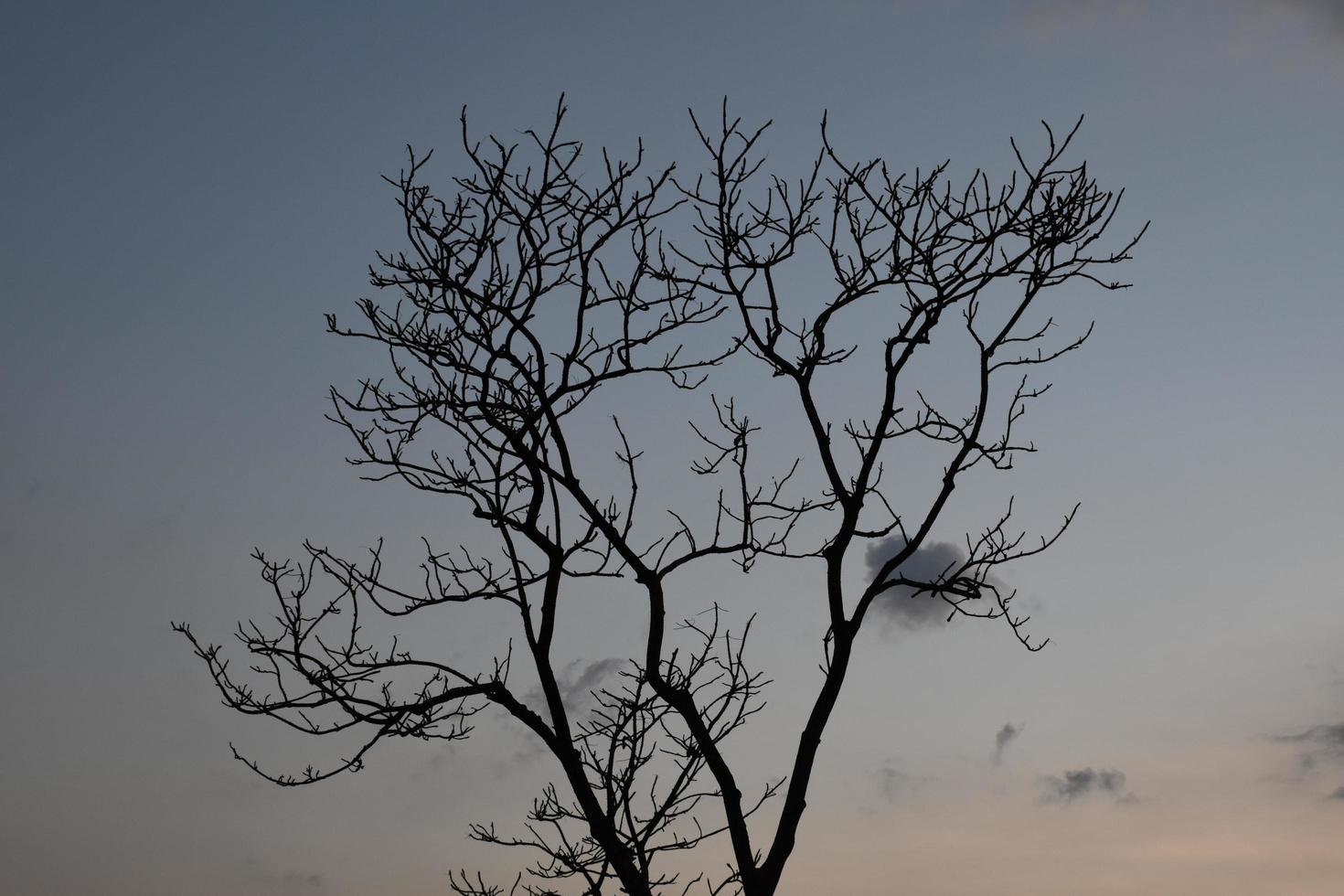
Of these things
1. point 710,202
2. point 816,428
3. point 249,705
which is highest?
point 710,202

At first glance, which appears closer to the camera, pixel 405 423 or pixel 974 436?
pixel 974 436

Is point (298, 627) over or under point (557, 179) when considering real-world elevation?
under

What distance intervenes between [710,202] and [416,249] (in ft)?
6.08

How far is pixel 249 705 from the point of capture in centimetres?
843

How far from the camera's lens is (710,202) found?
351 inches

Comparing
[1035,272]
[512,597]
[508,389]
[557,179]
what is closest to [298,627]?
[512,597]

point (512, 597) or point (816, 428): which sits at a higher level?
point (816, 428)

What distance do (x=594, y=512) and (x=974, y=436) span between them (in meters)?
2.32

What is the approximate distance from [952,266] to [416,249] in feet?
10.8

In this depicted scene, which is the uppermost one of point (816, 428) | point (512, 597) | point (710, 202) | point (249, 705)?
point (710, 202)

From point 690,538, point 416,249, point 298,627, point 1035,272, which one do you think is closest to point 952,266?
point 1035,272

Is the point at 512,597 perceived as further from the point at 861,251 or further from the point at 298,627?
the point at 861,251

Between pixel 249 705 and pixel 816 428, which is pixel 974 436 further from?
pixel 249 705

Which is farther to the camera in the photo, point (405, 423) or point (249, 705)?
point (405, 423)
